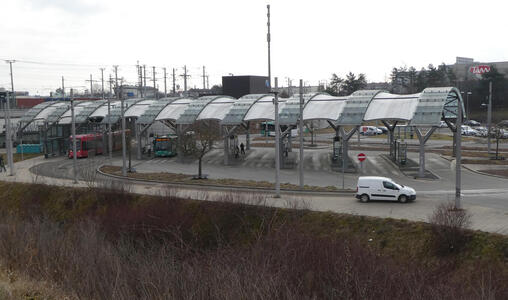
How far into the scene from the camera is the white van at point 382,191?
22.4m

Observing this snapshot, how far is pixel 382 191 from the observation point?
888 inches

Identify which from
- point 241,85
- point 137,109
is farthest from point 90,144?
point 241,85

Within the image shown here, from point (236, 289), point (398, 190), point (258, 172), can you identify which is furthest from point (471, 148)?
point (236, 289)

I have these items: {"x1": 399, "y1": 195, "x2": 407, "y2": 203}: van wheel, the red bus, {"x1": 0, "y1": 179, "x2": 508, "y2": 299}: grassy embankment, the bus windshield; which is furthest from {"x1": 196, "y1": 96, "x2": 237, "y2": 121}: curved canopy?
{"x1": 399, "y1": 195, "x2": 407, "y2": 203}: van wheel

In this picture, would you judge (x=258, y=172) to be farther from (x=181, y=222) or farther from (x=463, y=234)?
(x=463, y=234)

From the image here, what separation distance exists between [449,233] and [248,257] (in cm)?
702

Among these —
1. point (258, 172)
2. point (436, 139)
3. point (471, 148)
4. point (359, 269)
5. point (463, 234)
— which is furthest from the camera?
point (436, 139)

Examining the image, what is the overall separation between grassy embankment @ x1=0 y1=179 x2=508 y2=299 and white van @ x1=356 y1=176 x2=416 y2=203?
132 inches

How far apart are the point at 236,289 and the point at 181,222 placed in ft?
A: 41.9

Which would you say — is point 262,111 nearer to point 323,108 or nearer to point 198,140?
point 323,108

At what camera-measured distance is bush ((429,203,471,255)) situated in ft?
51.3

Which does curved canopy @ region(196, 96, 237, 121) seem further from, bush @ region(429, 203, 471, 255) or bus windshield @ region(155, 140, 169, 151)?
bush @ region(429, 203, 471, 255)

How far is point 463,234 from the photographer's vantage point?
A: 15789mm

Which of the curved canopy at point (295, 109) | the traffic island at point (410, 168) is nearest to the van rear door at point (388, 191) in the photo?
the curved canopy at point (295, 109)
